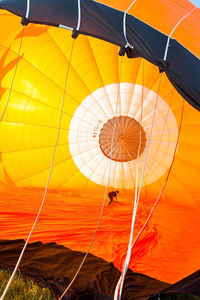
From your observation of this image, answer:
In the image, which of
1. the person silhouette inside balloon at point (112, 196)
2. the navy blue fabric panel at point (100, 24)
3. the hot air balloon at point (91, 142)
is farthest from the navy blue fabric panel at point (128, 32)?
the person silhouette inside balloon at point (112, 196)

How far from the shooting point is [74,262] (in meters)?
2.64

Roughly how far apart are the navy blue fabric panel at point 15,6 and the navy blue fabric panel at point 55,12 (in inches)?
2.0

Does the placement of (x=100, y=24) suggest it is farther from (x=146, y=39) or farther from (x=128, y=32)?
(x=146, y=39)

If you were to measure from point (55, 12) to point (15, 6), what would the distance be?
0.26m

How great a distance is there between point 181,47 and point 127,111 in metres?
2.13

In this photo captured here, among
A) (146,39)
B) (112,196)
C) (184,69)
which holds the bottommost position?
(112,196)

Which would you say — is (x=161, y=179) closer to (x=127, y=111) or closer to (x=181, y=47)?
(x=127, y=111)

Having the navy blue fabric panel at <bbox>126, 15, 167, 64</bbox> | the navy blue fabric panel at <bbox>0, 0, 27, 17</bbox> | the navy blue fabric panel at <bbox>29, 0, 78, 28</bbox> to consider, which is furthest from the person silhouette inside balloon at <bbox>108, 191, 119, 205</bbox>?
the navy blue fabric panel at <bbox>0, 0, 27, 17</bbox>

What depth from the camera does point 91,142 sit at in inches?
181

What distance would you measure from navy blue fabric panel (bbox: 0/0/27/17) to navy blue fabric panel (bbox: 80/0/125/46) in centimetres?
39

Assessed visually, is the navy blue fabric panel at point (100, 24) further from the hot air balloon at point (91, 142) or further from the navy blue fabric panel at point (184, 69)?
the hot air balloon at point (91, 142)

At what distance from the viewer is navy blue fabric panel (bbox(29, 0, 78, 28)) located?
7.18 ft

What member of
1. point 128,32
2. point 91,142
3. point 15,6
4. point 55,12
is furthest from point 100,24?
point 91,142

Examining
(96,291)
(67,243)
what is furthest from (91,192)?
(96,291)
